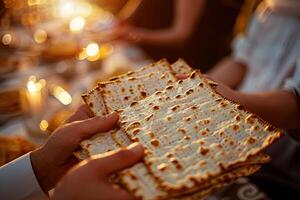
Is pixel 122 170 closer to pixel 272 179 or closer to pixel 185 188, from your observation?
pixel 185 188

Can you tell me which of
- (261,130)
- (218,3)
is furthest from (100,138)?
(218,3)

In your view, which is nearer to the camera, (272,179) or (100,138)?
(100,138)

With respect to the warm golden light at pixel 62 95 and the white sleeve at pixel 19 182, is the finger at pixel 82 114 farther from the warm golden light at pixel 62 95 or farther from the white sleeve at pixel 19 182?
the warm golden light at pixel 62 95

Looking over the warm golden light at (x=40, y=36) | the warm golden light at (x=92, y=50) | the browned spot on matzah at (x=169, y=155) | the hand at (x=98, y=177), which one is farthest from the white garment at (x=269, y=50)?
the hand at (x=98, y=177)

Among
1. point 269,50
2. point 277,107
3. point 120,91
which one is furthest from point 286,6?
point 120,91

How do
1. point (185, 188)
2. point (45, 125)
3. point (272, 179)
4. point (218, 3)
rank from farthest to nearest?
point (218, 3), point (272, 179), point (45, 125), point (185, 188)

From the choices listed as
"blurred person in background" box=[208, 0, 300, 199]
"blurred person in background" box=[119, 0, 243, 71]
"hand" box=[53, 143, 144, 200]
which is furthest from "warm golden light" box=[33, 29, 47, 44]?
"hand" box=[53, 143, 144, 200]

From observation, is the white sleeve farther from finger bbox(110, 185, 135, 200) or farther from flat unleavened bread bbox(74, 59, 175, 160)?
finger bbox(110, 185, 135, 200)
